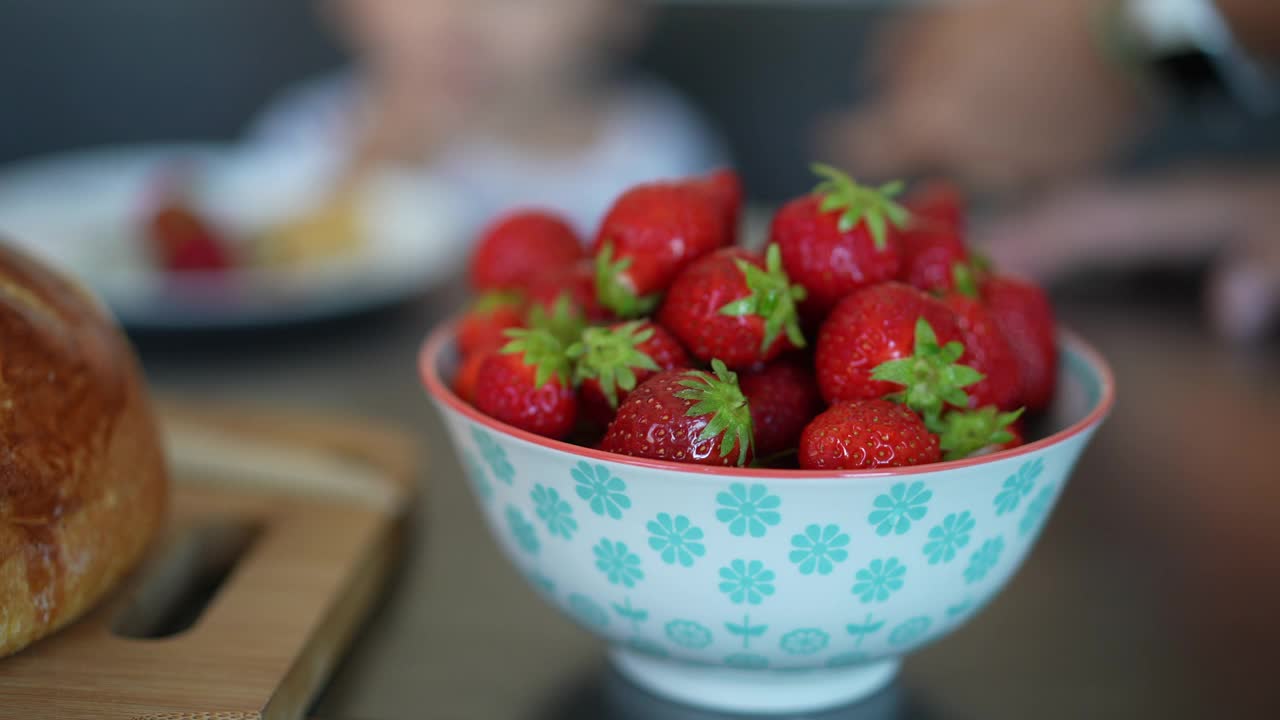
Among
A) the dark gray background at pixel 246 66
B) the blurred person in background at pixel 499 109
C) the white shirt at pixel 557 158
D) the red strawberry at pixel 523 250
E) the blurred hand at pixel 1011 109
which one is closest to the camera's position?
the red strawberry at pixel 523 250

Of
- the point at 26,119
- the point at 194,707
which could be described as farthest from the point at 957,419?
the point at 26,119

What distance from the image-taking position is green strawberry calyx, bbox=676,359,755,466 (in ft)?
1.63

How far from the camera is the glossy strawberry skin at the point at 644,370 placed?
0.54m

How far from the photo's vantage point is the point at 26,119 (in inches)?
110

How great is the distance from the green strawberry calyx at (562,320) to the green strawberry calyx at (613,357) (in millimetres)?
40

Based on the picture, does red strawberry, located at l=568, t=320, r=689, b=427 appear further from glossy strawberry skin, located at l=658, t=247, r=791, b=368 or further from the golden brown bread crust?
the golden brown bread crust

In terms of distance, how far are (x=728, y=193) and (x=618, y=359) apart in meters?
0.15

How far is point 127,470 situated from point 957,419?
0.44 metres

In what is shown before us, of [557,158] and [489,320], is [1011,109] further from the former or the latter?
[557,158]

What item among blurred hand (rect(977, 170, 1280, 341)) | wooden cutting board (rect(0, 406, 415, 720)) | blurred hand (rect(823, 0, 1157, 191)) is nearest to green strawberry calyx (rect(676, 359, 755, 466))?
wooden cutting board (rect(0, 406, 415, 720))

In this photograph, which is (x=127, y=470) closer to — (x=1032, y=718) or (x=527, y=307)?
(x=527, y=307)

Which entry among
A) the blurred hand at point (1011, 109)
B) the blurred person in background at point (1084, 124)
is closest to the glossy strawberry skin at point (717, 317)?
the blurred person in background at point (1084, 124)

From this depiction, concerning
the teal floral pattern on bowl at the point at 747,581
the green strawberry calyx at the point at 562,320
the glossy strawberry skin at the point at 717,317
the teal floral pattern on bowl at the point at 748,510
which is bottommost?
the teal floral pattern on bowl at the point at 747,581

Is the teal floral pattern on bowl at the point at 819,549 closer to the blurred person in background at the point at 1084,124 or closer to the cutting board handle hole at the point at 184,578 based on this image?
the cutting board handle hole at the point at 184,578
